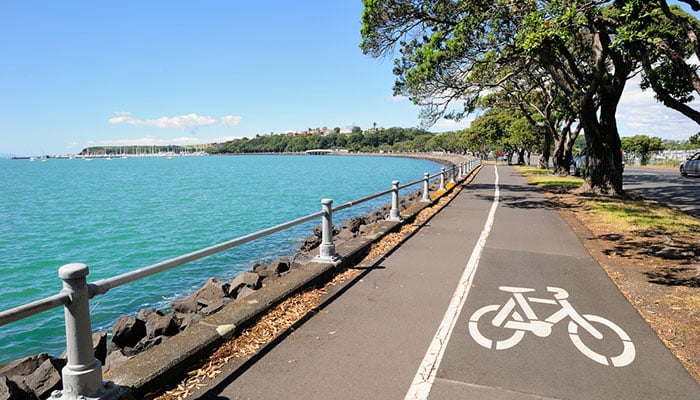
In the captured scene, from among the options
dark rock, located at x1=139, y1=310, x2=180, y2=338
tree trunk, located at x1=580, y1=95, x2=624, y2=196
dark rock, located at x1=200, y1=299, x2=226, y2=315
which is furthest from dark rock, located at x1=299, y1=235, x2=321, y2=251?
tree trunk, located at x1=580, y1=95, x2=624, y2=196

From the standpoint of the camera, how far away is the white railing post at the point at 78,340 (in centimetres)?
301

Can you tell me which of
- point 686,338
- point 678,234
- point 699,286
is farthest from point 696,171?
point 686,338

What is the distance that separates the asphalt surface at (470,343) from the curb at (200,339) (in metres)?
0.39

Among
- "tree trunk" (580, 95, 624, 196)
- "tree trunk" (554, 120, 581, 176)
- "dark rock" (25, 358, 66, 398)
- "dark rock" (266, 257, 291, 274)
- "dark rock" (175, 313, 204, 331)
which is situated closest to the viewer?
"dark rock" (25, 358, 66, 398)

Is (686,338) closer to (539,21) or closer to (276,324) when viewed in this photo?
(276,324)

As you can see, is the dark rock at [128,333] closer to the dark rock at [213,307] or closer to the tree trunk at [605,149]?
the dark rock at [213,307]

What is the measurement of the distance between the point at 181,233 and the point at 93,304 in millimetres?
10754

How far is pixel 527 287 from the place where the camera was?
655cm

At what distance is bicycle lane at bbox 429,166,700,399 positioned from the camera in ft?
12.3

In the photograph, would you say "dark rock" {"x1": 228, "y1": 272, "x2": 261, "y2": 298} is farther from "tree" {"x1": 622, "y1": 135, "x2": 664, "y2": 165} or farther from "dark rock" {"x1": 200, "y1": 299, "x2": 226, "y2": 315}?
"tree" {"x1": 622, "y1": 135, "x2": 664, "y2": 165}

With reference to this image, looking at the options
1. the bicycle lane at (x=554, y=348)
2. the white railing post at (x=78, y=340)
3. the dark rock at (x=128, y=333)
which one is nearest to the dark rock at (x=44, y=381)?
the white railing post at (x=78, y=340)

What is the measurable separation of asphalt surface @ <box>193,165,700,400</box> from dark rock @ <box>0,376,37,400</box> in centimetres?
177

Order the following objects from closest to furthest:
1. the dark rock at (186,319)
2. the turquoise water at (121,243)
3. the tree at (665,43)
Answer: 1. the dark rock at (186,319)
2. the tree at (665,43)
3. the turquoise water at (121,243)

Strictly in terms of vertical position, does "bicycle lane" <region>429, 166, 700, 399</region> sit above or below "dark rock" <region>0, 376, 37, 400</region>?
above
